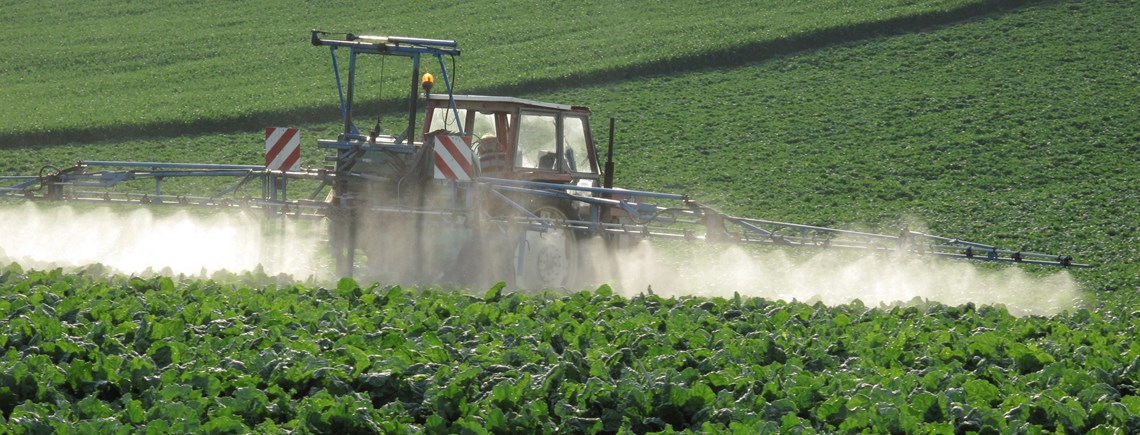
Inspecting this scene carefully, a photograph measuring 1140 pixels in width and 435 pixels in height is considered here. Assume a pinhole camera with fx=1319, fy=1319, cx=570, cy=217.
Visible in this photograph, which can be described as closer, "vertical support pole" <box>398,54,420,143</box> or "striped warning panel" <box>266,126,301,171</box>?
"vertical support pole" <box>398,54,420,143</box>

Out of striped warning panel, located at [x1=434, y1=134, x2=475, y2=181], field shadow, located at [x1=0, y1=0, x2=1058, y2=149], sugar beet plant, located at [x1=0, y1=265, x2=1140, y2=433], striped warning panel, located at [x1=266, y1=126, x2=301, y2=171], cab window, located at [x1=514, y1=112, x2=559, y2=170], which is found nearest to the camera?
sugar beet plant, located at [x1=0, y1=265, x2=1140, y2=433]

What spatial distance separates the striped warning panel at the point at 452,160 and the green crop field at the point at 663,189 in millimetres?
1758

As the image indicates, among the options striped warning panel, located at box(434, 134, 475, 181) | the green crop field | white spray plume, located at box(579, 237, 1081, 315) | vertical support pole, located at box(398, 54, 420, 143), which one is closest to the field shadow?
the green crop field

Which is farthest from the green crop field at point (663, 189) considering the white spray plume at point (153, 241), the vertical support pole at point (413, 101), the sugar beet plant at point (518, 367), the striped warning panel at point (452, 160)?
the white spray plume at point (153, 241)

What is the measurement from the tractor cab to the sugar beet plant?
5.81 m

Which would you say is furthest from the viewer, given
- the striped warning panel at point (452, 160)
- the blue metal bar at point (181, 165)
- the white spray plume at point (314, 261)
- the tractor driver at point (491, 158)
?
the tractor driver at point (491, 158)

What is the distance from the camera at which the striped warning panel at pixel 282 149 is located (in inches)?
593

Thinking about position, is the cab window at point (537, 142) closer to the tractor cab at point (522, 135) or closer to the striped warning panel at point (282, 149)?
the tractor cab at point (522, 135)

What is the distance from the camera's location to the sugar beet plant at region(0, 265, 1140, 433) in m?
6.08

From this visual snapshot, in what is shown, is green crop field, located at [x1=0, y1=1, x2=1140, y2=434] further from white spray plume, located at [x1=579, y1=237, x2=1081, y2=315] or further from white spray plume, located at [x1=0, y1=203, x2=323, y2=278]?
white spray plume, located at [x1=0, y1=203, x2=323, y2=278]

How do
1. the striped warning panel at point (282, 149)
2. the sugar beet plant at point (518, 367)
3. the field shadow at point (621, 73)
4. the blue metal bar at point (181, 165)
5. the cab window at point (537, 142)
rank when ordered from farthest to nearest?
1. the field shadow at point (621, 73)
2. the cab window at point (537, 142)
3. the striped warning panel at point (282, 149)
4. the blue metal bar at point (181, 165)
5. the sugar beet plant at point (518, 367)

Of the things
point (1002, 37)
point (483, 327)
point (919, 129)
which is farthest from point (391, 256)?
point (1002, 37)

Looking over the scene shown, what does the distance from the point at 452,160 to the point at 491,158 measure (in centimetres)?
144

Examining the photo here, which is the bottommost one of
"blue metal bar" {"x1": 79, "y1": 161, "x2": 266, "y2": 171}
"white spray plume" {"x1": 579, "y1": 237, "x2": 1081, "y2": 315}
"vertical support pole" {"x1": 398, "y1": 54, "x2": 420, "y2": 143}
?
"white spray plume" {"x1": 579, "y1": 237, "x2": 1081, "y2": 315}
